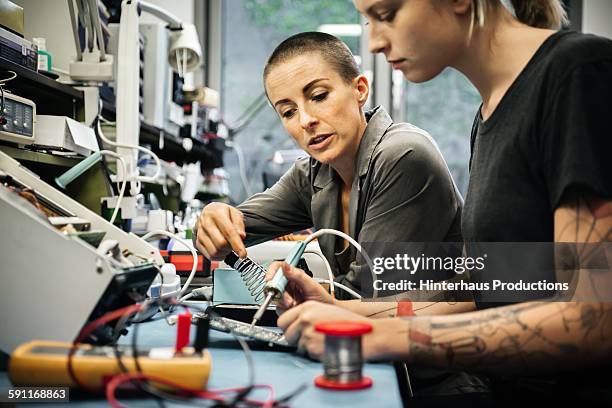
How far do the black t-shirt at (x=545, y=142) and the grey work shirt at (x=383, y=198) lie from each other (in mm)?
352

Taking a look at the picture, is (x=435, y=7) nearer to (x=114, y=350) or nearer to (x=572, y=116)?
(x=572, y=116)

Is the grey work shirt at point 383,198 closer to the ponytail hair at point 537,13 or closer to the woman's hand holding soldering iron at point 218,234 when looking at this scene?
the woman's hand holding soldering iron at point 218,234

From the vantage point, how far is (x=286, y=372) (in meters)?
0.92

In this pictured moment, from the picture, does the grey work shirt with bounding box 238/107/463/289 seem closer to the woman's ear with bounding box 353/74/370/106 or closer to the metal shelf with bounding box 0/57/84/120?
the woman's ear with bounding box 353/74/370/106

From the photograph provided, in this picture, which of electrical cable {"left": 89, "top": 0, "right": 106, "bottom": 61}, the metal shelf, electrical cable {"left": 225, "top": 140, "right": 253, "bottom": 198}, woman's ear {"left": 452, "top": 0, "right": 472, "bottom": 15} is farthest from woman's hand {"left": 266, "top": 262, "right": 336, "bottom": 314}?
electrical cable {"left": 225, "top": 140, "right": 253, "bottom": 198}

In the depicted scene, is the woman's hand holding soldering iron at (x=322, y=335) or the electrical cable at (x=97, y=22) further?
the electrical cable at (x=97, y=22)

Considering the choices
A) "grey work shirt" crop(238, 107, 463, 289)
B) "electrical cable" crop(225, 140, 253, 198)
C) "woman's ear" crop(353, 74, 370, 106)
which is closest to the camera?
"grey work shirt" crop(238, 107, 463, 289)

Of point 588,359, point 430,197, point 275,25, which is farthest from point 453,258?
point 275,25

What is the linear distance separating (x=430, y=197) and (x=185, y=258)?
65 centimetres

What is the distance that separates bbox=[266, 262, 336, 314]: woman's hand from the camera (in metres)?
1.18

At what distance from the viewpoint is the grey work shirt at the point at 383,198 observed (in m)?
1.48

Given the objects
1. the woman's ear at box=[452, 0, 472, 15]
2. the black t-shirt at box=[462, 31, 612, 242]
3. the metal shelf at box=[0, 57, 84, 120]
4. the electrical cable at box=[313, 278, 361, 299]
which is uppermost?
the metal shelf at box=[0, 57, 84, 120]

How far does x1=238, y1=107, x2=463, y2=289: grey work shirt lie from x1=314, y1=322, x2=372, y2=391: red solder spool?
611 millimetres

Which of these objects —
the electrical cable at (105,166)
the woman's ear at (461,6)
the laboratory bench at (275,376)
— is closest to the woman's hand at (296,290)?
the laboratory bench at (275,376)
